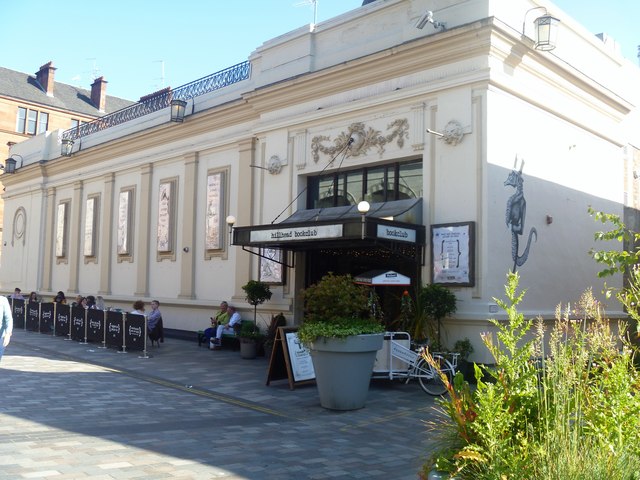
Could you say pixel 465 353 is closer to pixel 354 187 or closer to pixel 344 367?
pixel 344 367

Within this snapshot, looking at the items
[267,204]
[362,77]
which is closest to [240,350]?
[267,204]

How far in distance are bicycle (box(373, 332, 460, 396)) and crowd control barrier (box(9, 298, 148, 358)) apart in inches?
268

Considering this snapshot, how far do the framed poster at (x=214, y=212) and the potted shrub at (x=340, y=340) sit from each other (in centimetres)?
942

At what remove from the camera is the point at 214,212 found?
18719 mm

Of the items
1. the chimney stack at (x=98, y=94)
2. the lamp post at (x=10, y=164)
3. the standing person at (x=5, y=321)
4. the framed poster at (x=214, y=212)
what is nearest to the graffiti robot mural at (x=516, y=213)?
the framed poster at (x=214, y=212)

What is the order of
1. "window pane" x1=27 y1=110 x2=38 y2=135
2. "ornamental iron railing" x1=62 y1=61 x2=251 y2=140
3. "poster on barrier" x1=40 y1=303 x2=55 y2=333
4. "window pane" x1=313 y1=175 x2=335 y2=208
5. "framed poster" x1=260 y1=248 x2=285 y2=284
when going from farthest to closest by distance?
"window pane" x1=27 y1=110 x2=38 y2=135, "poster on barrier" x1=40 y1=303 x2=55 y2=333, "ornamental iron railing" x1=62 y1=61 x2=251 y2=140, "framed poster" x1=260 y1=248 x2=285 y2=284, "window pane" x1=313 y1=175 x2=335 y2=208

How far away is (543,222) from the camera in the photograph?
13727mm

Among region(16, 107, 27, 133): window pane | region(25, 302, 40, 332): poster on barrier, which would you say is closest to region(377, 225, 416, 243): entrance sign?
region(25, 302, 40, 332): poster on barrier

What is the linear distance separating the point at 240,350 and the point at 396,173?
5.89 m

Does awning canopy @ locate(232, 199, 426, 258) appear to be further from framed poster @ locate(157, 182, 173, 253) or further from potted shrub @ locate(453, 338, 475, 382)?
framed poster @ locate(157, 182, 173, 253)

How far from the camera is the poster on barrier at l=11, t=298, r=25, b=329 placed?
23.0 meters

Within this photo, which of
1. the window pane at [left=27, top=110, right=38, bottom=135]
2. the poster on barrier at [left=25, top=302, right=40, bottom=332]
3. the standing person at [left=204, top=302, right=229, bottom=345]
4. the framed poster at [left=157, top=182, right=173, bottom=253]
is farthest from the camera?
the window pane at [left=27, top=110, right=38, bottom=135]

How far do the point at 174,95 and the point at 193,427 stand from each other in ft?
50.8

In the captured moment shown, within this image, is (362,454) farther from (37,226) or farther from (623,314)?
(37,226)
